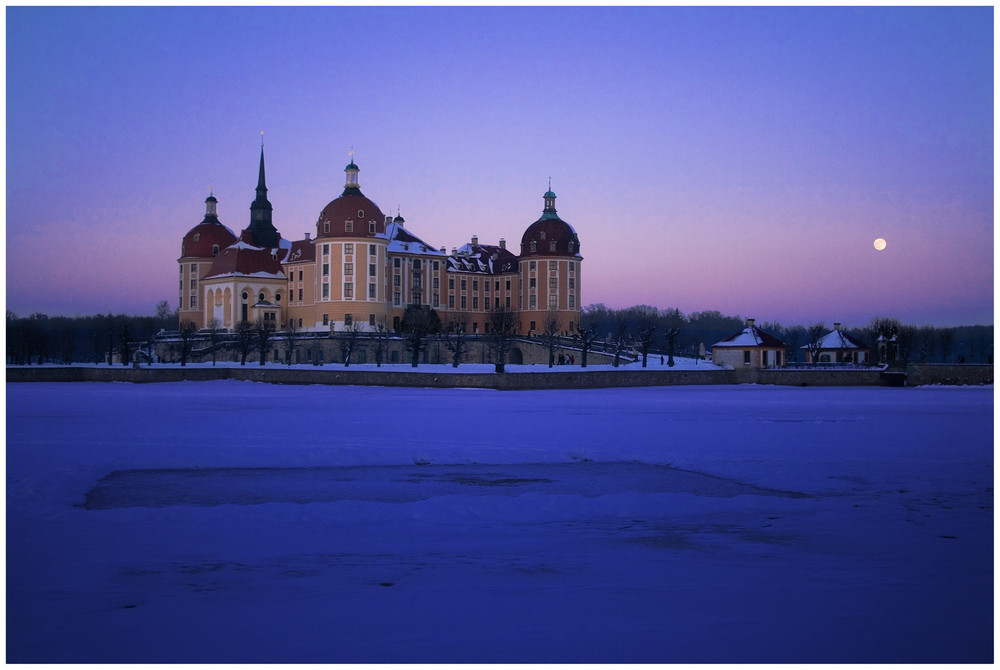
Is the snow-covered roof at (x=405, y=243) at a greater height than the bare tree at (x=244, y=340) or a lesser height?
greater

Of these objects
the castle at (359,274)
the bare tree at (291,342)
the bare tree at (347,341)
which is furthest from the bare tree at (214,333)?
the bare tree at (347,341)

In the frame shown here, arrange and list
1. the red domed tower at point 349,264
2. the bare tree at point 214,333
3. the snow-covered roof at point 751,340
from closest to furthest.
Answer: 1. the snow-covered roof at point 751,340
2. the bare tree at point 214,333
3. the red domed tower at point 349,264

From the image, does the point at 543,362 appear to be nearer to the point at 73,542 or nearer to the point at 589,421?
the point at 589,421

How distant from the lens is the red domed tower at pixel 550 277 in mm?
83250

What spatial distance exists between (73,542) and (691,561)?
22.6 ft

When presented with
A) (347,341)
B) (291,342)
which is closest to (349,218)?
(347,341)

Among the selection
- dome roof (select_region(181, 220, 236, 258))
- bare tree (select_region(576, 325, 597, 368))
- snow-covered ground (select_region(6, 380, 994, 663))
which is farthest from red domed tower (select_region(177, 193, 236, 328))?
snow-covered ground (select_region(6, 380, 994, 663))

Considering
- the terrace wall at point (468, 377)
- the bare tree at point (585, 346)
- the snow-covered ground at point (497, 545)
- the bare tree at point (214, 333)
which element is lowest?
the snow-covered ground at point (497, 545)

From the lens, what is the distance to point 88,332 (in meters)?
120

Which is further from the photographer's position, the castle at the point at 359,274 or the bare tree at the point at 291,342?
the castle at the point at 359,274

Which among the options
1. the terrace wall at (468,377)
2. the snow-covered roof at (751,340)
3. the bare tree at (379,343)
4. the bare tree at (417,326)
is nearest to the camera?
the terrace wall at (468,377)

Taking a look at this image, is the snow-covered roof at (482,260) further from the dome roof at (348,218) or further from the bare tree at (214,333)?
the bare tree at (214,333)

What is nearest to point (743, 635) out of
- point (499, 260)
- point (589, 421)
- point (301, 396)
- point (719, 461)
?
point (719, 461)

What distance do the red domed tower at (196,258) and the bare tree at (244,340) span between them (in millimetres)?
13913
